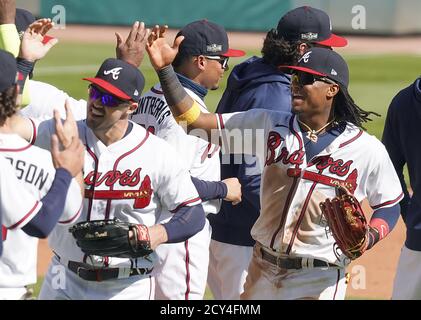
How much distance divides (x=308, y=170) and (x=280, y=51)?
4.96ft

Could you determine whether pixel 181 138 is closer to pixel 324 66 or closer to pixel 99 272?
pixel 324 66

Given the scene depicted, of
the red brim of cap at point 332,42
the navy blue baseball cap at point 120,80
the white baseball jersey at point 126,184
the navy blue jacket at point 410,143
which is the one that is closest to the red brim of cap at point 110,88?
the navy blue baseball cap at point 120,80

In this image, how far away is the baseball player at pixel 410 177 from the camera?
6.56 meters

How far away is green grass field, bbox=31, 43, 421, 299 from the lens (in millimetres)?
17922

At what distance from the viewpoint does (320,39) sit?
7531 mm

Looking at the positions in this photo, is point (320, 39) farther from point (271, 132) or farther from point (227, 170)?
point (271, 132)

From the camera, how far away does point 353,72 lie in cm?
2073

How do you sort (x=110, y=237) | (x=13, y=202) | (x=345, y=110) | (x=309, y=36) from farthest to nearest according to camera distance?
(x=309, y=36) → (x=345, y=110) → (x=110, y=237) → (x=13, y=202)

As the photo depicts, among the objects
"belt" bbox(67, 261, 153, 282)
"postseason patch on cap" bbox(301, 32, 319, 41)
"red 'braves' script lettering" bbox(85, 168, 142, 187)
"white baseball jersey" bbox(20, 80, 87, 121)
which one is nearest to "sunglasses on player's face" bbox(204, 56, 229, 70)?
"postseason patch on cap" bbox(301, 32, 319, 41)

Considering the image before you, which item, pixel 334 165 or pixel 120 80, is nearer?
pixel 120 80

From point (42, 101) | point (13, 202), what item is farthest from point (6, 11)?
point (13, 202)

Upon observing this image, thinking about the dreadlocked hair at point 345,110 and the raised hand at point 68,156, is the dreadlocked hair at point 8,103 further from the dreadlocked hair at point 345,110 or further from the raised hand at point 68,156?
the dreadlocked hair at point 345,110
